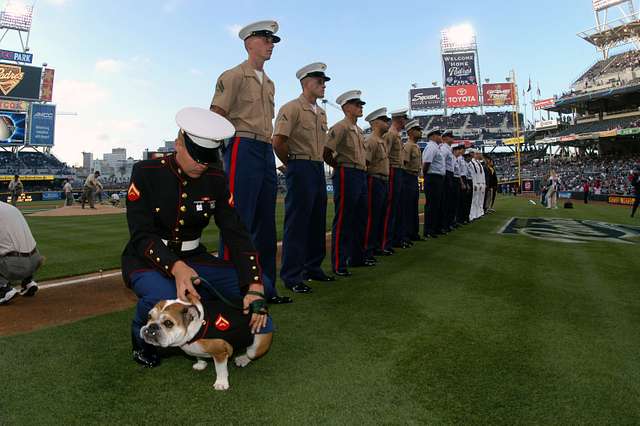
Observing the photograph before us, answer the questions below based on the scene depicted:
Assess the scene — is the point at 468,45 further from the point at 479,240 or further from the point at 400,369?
the point at 400,369

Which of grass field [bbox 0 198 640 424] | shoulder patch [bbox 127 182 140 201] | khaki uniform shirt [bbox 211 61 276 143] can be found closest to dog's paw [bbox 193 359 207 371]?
grass field [bbox 0 198 640 424]

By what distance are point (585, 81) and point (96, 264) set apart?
59086 millimetres

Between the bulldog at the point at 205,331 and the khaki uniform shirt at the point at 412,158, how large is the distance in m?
6.30

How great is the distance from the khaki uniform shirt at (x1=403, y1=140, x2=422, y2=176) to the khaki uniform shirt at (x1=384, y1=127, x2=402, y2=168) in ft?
2.19

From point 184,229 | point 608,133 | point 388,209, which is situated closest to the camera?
point 184,229

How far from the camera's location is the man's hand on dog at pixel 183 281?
2143mm

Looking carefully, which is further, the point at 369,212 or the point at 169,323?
the point at 369,212

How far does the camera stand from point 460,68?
69250mm

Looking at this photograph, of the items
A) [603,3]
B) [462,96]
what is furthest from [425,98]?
[603,3]

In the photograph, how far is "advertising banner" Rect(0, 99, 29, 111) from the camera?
53.8m

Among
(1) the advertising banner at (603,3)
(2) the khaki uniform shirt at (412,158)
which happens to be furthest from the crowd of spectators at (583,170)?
(2) the khaki uniform shirt at (412,158)

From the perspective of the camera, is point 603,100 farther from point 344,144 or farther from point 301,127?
point 301,127

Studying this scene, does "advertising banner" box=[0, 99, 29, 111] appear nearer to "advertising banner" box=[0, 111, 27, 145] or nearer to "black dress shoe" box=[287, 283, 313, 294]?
"advertising banner" box=[0, 111, 27, 145]

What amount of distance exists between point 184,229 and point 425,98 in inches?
2974
